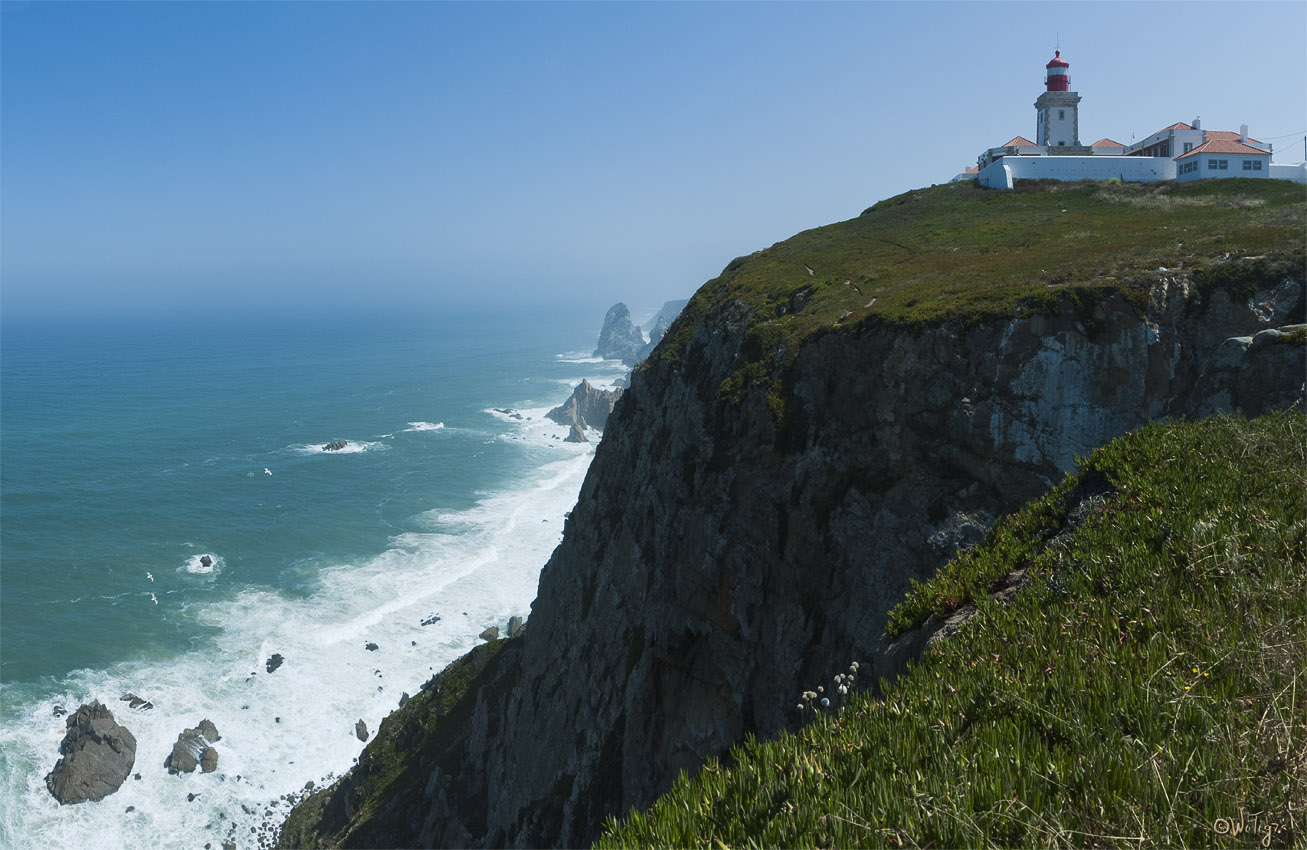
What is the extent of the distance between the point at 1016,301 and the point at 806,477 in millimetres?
8933

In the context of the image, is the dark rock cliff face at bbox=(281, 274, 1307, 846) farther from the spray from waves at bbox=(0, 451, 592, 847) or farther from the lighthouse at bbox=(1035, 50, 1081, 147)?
the lighthouse at bbox=(1035, 50, 1081, 147)

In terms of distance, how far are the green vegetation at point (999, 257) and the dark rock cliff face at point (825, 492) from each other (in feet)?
3.01

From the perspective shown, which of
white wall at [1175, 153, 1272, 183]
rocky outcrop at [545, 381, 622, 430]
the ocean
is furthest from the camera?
rocky outcrop at [545, 381, 622, 430]

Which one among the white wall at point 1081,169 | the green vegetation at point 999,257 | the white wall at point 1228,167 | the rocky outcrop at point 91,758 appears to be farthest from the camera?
the white wall at point 1081,169

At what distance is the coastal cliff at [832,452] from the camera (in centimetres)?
2200

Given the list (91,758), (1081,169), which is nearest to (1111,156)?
(1081,169)

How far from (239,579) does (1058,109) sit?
80.3 metres

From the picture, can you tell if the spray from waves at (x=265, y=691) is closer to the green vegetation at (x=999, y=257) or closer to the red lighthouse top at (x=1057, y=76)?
the green vegetation at (x=999, y=257)

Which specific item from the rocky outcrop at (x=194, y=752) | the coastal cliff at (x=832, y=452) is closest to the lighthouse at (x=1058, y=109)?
the coastal cliff at (x=832, y=452)

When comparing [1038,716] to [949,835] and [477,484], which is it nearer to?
[949,835]

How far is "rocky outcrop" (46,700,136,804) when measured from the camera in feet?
139

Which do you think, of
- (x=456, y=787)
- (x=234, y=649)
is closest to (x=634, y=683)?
(x=456, y=787)

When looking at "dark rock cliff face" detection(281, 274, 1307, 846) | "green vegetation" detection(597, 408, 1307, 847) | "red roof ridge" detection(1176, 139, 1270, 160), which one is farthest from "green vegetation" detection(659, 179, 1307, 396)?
"green vegetation" detection(597, 408, 1307, 847)

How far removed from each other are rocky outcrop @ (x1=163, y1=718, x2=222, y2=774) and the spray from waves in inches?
19.2
